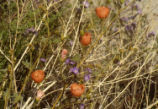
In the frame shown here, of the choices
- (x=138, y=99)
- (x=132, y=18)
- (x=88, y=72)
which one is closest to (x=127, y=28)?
(x=132, y=18)

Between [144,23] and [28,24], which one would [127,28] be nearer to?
[144,23]

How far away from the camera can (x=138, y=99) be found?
1.51m

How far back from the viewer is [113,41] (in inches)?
71.4

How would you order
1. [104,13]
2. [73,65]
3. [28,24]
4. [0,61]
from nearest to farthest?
[104,13] < [73,65] < [0,61] < [28,24]

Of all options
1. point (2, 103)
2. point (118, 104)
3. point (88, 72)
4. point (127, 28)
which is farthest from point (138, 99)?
point (2, 103)

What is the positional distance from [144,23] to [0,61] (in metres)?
1.06

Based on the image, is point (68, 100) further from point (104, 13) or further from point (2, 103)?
point (104, 13)

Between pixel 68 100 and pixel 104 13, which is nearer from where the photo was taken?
pixel 104 13

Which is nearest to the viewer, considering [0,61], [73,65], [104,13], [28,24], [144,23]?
[104,13]

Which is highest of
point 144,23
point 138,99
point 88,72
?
point 144,23

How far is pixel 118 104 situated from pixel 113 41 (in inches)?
21.1

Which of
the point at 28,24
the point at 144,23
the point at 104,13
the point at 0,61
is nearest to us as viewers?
the point at 104,13

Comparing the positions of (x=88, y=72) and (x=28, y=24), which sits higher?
(x=28, y=24)

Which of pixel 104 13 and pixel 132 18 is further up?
pixel 104 13
